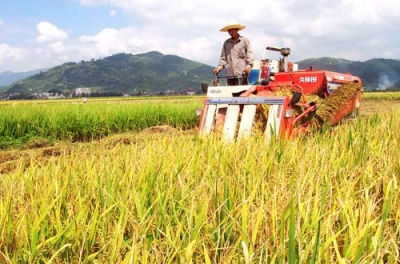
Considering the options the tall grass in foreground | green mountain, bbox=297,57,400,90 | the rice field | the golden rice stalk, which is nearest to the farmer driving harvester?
the golden rice stalk

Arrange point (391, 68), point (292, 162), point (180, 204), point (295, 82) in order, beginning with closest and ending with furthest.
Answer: point (180, 204) < point (292, 162) < point (295, 82) < point (391, 68)

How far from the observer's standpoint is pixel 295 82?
6.86 meters

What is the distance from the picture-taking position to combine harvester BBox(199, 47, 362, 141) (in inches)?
202

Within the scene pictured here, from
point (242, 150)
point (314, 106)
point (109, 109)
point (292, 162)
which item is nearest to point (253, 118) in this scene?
point (314, 106)

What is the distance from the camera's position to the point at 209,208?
6.32ft

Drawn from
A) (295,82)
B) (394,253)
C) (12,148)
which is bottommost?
(12,148)

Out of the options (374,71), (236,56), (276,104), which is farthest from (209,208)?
(374,71)

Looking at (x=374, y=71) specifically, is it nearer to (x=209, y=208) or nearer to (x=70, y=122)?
(x=70, y=122)

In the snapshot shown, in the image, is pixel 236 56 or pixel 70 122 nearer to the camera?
pixel 236 56

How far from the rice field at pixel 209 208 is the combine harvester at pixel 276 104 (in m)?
1.29

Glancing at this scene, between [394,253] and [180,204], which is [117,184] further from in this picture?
[394,253]

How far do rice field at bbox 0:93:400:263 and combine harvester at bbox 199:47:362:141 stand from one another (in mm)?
1286

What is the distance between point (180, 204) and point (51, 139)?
878cm

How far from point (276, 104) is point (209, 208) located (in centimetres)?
345
